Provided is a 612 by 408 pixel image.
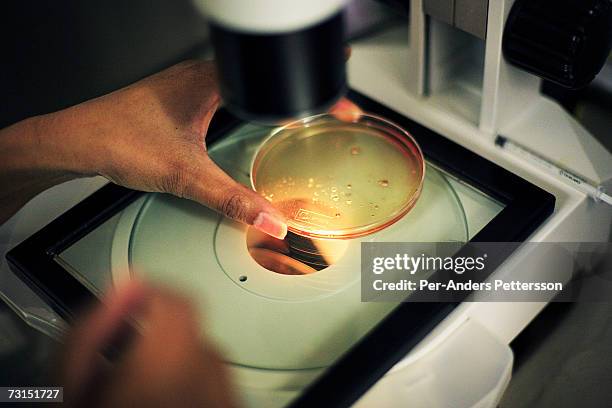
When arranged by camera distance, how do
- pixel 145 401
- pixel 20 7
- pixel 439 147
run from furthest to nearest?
pixel 20 7
pixel 439 147
pixel 145 401

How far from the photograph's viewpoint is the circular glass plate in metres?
0.72

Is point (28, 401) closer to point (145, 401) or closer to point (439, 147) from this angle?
point (145, 401)

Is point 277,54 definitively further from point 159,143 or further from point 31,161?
point 31,161

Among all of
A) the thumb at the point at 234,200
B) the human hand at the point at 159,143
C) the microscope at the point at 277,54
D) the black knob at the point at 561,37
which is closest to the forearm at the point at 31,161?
the human hand at the point at 159,143

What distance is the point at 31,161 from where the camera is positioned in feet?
2.81

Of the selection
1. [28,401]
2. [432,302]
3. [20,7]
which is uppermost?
[20,7]

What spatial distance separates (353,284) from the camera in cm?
77

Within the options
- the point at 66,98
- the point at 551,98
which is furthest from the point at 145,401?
the point at 551,98

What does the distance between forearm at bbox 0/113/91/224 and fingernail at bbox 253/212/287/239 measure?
23 centimetres

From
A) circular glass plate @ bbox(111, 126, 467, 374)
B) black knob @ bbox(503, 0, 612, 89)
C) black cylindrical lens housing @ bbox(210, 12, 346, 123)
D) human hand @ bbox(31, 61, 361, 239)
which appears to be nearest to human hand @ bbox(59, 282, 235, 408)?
circular glass plate @ bbox(111, 126, 467, 374)

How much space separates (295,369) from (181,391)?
11cm

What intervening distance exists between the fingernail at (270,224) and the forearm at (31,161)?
23 centimetres

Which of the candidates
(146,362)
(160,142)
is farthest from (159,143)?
(146,362)

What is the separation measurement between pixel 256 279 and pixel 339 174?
17 centimetres
